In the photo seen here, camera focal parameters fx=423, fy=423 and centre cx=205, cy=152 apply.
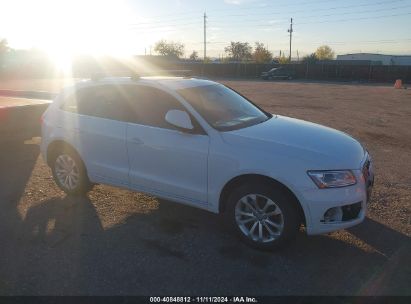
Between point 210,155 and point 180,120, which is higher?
point 180,120

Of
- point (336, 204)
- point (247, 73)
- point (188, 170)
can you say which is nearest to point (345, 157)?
point (336, 204)

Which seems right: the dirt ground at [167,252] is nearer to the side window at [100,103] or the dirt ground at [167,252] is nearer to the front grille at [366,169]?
the front grille at [366,169]

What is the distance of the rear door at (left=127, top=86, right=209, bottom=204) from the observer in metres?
4.53

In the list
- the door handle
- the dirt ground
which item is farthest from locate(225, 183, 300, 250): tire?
the door handle

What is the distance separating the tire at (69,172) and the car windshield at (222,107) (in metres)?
1.84

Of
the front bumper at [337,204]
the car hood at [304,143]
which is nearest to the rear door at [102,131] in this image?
the car hood at [304,143]

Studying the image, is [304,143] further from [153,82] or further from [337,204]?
[153,82]

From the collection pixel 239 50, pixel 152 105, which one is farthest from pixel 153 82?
pixel 239 50

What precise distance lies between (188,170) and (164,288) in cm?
136

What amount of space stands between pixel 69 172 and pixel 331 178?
3.59 meters

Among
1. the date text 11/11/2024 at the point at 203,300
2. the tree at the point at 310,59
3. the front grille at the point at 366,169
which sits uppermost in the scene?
the tree at the point at 310,59

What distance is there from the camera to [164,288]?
12.0ft

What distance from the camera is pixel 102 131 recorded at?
209 inches

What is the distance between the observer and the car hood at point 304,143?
159 inches
